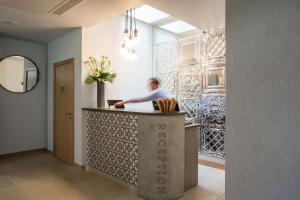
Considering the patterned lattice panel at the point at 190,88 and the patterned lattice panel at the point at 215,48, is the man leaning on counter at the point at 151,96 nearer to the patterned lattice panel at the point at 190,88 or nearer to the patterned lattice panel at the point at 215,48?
the patterned lattice panel at the point at 190,88

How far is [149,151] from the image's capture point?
2.63m

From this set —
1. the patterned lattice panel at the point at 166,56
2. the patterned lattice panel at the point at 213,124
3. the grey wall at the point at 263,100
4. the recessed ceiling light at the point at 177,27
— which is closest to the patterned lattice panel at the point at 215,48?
the patterned lattice panel at the point at 213,124

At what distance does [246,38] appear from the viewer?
5.09 ft

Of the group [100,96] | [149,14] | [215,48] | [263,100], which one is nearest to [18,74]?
[100,96]

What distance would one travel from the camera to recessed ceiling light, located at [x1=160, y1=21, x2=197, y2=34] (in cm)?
505

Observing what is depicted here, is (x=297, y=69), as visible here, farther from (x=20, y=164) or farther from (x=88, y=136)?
(x=20, y=164)

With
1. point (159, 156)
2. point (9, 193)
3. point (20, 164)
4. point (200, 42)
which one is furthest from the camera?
point (200, 42)

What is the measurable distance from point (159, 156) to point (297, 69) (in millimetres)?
1734

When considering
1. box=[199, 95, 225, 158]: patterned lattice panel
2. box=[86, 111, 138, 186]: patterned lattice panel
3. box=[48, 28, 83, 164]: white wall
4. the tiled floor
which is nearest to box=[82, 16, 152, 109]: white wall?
box=[48, 28, 83, 164]: white wall

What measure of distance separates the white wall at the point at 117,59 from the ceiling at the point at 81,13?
0.41 m

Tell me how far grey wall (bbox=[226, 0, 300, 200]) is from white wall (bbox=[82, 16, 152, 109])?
8.97 ft

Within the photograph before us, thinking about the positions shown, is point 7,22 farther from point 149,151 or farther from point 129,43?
point 149,151

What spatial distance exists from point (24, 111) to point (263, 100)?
4744 mm

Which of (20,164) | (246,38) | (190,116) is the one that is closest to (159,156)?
(246,38)
